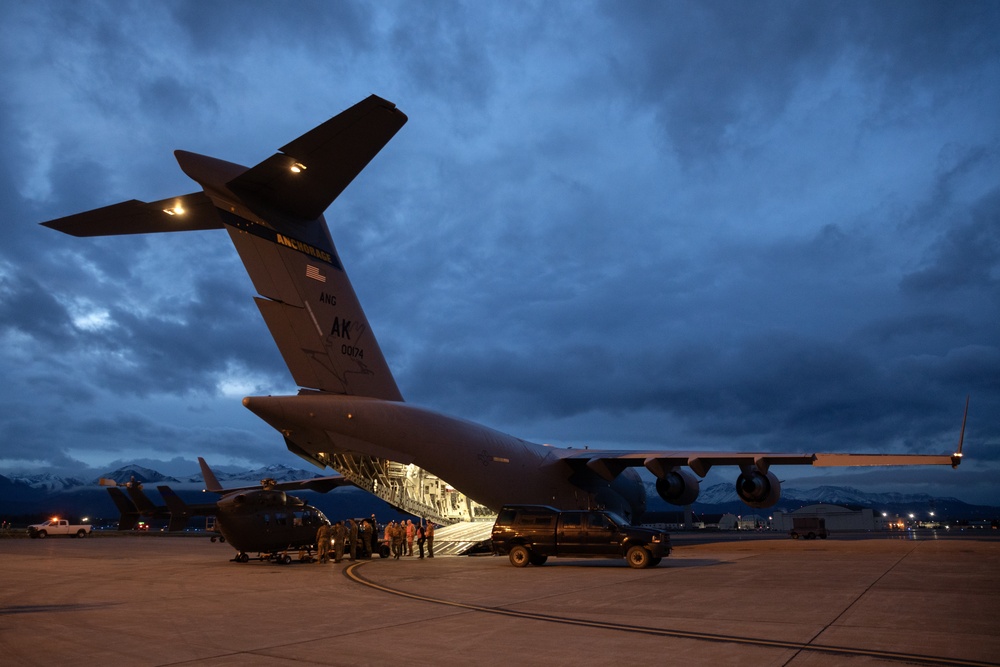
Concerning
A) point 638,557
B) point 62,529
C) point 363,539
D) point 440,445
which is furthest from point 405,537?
point 62,529

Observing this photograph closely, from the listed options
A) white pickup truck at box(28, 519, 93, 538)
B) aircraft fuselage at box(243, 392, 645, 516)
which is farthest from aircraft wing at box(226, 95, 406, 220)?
white pickup truck at box(28, 519, 93, 538)

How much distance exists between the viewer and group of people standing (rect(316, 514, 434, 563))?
20.7 metres

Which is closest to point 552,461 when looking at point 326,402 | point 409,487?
point 409,487

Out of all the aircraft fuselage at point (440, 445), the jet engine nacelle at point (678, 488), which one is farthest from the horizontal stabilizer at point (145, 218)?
the jet engine nacelle at point (678, 488)

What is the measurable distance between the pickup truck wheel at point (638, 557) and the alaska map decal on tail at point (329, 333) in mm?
6407

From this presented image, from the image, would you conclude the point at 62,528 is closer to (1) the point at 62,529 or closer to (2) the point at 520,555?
(1) the point at 62,529

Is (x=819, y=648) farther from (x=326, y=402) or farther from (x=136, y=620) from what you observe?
(x=326, y=402)

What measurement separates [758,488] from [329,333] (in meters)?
17.3

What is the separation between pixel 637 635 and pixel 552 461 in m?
19.2

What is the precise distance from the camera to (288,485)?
32.2 m

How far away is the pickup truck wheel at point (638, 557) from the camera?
1678 centimetres

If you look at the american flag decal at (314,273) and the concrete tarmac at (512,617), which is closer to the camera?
the concrete tarmac at (512,617)

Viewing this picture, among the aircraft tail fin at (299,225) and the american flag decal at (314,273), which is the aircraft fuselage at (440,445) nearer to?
the aircraft tail fin at (299,225)

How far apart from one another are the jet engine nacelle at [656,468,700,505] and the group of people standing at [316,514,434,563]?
10.1m
